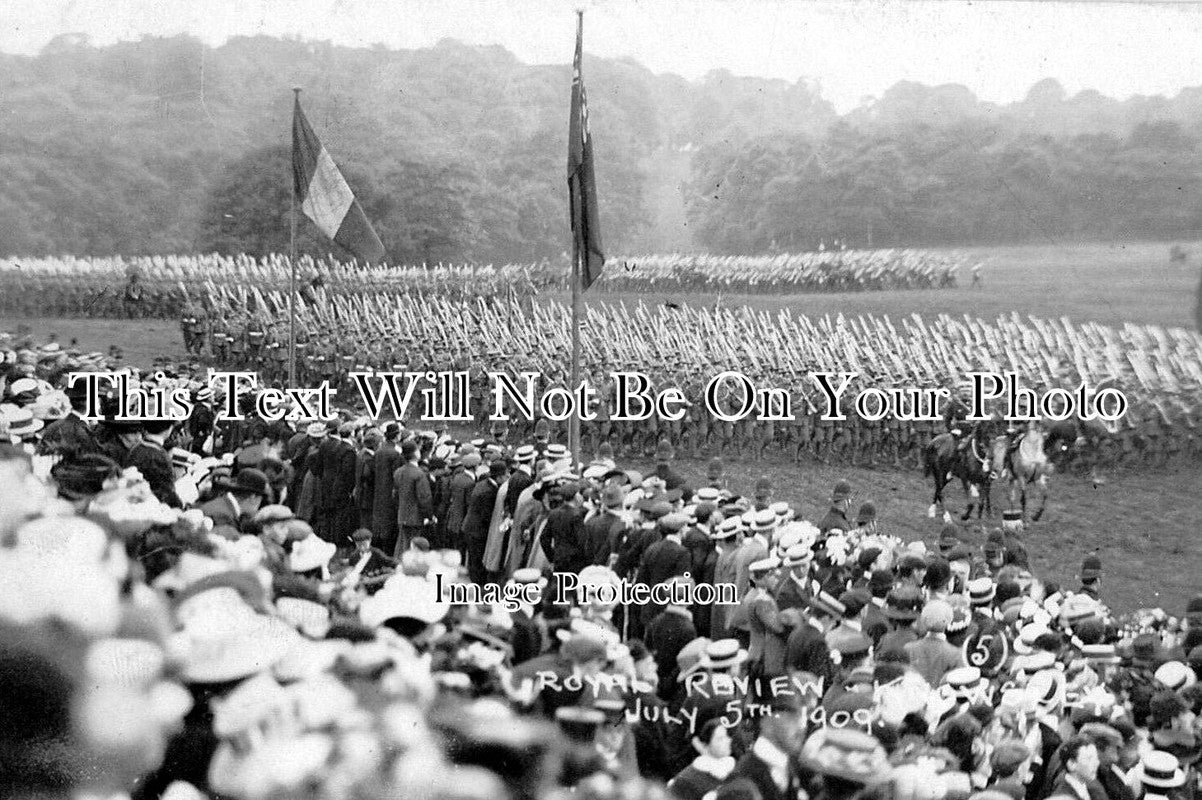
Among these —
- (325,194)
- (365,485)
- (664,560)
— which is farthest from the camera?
(365,485)

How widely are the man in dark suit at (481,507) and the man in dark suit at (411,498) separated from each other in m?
0.02

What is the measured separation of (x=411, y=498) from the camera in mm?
6160

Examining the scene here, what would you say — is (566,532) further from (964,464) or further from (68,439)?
(68,439)

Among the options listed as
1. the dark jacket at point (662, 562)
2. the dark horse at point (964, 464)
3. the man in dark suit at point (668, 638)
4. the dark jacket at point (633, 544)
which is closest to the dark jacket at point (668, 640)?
the man in dark suit at point (668, 638)

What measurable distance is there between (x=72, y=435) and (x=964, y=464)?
3223 mm

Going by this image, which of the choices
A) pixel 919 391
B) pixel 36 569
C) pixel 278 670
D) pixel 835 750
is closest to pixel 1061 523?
A: pixel 919 391

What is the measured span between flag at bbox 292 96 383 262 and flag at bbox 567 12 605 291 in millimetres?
769

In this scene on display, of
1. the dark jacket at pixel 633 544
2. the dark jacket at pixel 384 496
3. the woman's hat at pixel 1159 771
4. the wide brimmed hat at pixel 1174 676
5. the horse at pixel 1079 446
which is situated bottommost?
the woman's hat at pixel 1159 771

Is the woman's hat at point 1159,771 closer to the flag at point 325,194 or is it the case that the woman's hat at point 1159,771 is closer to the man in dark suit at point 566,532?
the man in dark suit at point 566,532

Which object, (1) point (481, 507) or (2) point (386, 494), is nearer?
(2) point (386, 494)

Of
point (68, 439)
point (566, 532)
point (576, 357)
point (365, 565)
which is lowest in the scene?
point (365, 565)

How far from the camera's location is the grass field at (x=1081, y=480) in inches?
234

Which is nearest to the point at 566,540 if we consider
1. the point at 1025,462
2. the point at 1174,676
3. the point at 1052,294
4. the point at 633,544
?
the point at 633,544

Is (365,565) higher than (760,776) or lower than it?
higher
